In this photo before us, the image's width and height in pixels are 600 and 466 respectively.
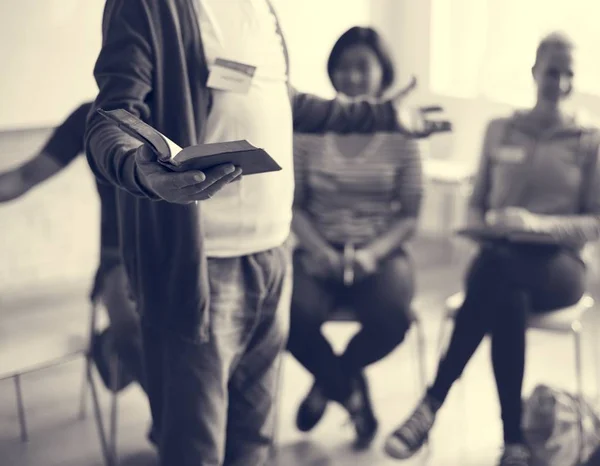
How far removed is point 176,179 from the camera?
1.16 metres

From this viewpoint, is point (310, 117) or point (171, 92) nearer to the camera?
point (171, 92)

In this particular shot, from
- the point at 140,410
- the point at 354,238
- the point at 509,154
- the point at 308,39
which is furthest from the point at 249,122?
the point at 308,39

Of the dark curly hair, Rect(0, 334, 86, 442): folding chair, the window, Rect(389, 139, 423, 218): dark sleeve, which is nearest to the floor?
Rect(0, 334, 86, 442): folding chair

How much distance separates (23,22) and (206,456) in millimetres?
1130

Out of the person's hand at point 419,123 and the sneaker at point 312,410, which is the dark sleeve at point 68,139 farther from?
the sneaker at point 312,410

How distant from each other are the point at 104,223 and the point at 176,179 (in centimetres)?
88

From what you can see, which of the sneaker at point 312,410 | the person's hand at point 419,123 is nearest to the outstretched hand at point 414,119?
the person's hand at point 419,123

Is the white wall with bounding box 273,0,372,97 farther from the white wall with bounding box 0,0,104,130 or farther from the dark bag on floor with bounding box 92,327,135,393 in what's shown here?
the dark bag on floor with bounding box 92,327,135,393

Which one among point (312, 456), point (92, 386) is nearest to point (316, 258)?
point (312, 456)

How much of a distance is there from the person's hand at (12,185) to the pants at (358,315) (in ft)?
2.62

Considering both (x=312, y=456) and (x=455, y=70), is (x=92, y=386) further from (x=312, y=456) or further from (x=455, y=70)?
(x=455, y=70)

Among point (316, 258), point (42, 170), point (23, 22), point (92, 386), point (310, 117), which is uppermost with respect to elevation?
point (23, 22)

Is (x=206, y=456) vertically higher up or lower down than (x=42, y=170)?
lower down

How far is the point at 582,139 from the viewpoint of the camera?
2354 millimetres
